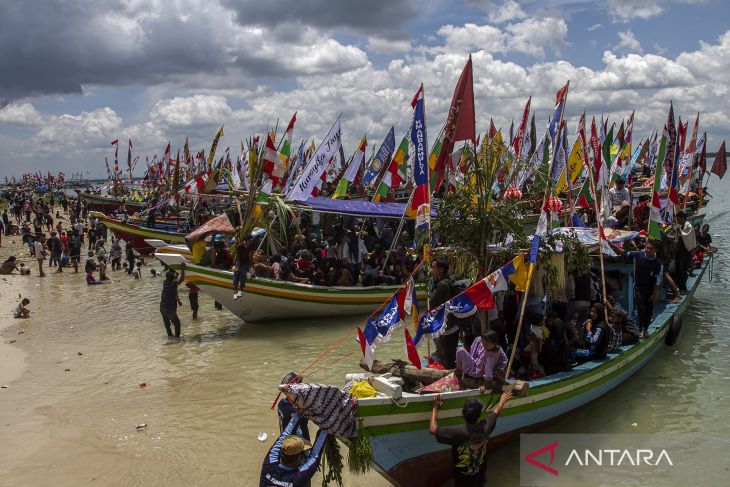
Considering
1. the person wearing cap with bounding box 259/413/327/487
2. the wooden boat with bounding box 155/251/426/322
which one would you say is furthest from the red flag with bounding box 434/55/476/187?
the wooden boat with bounding box 155/251/426/322

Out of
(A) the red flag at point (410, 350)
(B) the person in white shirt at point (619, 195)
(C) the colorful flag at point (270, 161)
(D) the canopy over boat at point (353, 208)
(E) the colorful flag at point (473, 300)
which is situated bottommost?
(A) the red flag at point (410, 350)

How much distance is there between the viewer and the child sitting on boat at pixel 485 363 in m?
7.67

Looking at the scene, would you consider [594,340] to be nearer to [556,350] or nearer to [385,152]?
[556,350]

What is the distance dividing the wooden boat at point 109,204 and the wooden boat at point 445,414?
3582 centimetres

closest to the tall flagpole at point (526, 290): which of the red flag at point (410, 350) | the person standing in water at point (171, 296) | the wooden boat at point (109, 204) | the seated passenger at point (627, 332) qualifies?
the red flag at point (410, 350)

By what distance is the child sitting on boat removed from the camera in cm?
767

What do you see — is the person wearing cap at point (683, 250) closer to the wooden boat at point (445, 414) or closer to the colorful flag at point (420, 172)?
the wooden boat at point (445, 414)

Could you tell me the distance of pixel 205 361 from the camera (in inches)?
551

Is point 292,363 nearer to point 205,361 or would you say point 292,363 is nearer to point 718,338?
point 205,361

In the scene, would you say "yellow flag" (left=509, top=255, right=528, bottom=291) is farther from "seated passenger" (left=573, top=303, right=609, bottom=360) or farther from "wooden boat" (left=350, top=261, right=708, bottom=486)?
"seated passenger" (left=573, top=303, right=609, bottom=360)

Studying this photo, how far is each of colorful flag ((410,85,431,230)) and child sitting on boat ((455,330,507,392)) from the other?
2225 millimetres

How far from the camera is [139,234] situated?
30.1 m

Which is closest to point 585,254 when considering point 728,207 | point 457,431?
point 457,431

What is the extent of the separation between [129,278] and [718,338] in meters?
22.0
